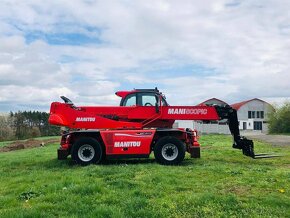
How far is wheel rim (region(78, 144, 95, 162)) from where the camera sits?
14242 mm

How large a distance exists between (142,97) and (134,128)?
53.8 inches

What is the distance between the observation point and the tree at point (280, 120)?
60719 millimetres

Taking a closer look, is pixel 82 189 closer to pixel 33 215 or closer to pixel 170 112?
pixel 33 215

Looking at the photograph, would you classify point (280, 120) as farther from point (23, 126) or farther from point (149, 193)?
point (149, 193)

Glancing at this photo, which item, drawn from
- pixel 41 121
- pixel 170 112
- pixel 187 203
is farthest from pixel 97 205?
pixel 41 121

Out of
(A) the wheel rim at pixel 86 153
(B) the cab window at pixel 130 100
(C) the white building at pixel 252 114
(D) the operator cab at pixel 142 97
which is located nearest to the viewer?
(A) the wheel rim at pixel 86 153

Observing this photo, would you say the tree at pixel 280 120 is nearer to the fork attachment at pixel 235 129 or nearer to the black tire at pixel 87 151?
the fork attachment at pixel 235 129

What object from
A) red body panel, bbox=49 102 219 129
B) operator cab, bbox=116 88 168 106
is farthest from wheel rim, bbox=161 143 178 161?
operator cab, bbox=116 88 168 106

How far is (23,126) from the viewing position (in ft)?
239

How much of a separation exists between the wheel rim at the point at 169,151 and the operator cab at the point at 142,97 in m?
1.83

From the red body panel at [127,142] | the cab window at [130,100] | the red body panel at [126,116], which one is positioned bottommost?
the red body panel at [127,142]

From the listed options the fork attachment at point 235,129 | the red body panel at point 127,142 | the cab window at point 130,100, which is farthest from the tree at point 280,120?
the red body panel at point 127,142

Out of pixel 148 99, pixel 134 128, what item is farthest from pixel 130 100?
pixel 134 128

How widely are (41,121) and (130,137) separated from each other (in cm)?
7030
